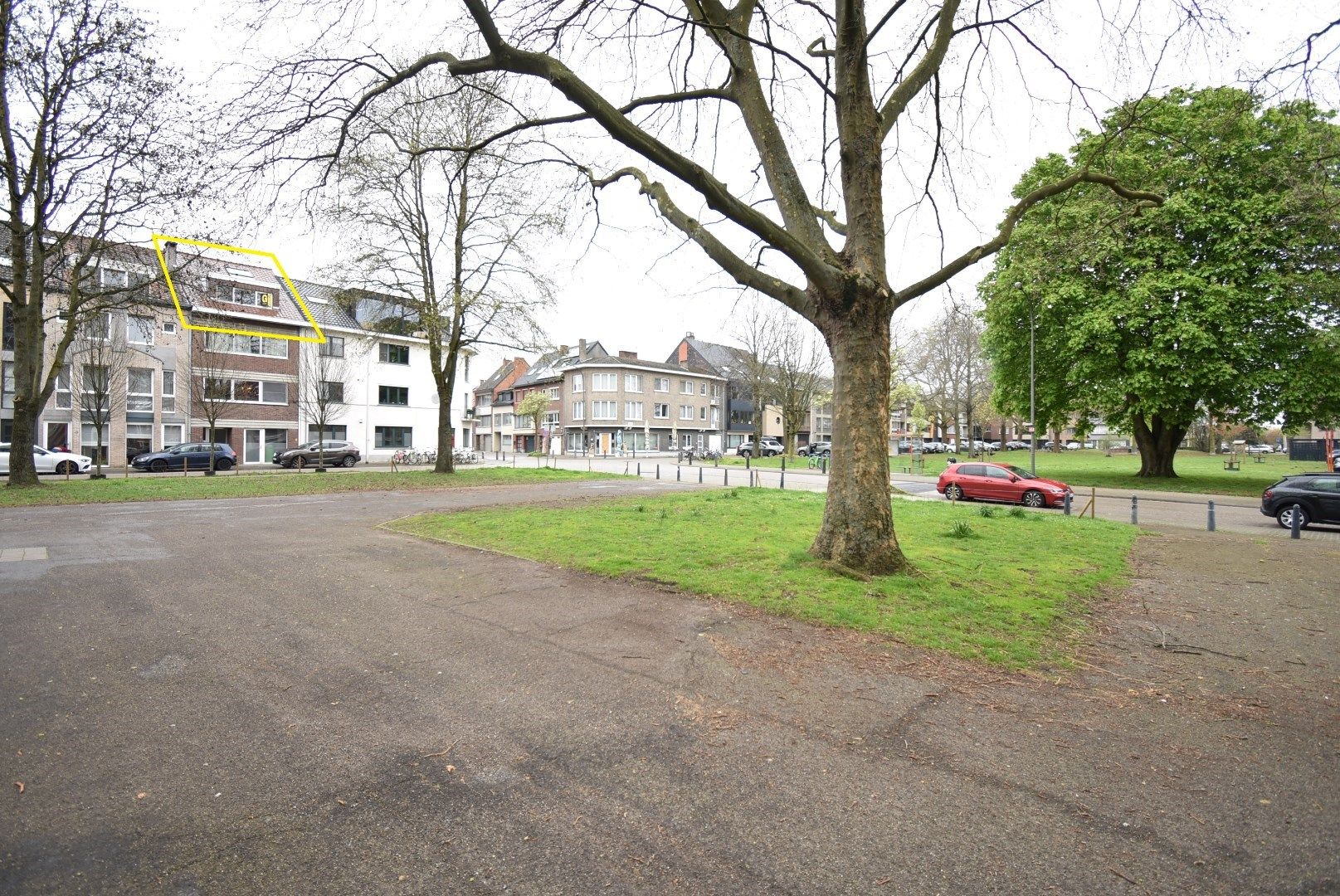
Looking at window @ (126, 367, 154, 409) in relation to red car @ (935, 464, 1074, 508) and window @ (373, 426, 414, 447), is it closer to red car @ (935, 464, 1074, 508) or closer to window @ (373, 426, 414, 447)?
window @ (373, 426, 414, 447)

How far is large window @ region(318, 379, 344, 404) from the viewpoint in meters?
34.7

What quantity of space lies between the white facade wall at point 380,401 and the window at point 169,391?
6.74 meters

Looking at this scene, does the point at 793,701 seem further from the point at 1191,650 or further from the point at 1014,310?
the point at 1014,310

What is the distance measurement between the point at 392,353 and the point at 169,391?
558 inches

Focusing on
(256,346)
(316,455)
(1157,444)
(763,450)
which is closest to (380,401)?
(256,346)

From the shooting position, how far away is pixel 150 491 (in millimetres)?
20281

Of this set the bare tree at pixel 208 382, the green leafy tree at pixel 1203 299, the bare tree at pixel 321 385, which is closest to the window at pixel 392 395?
the bare tree at pixel 321 385

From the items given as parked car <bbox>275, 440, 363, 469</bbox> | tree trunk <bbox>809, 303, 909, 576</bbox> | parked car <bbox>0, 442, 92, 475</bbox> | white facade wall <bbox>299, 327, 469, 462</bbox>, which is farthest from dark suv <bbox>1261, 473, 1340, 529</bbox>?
parked car <bbox>0, 442, 92, 475</bbox>

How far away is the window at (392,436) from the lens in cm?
4862

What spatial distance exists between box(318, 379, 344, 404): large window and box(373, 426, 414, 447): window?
10489 mm

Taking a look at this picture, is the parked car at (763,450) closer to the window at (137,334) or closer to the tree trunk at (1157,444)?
the tree trunk at (1157,444)

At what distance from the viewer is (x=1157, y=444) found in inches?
1271

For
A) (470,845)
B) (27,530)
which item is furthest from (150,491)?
(470,845)

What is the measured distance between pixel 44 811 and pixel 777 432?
88775mm
